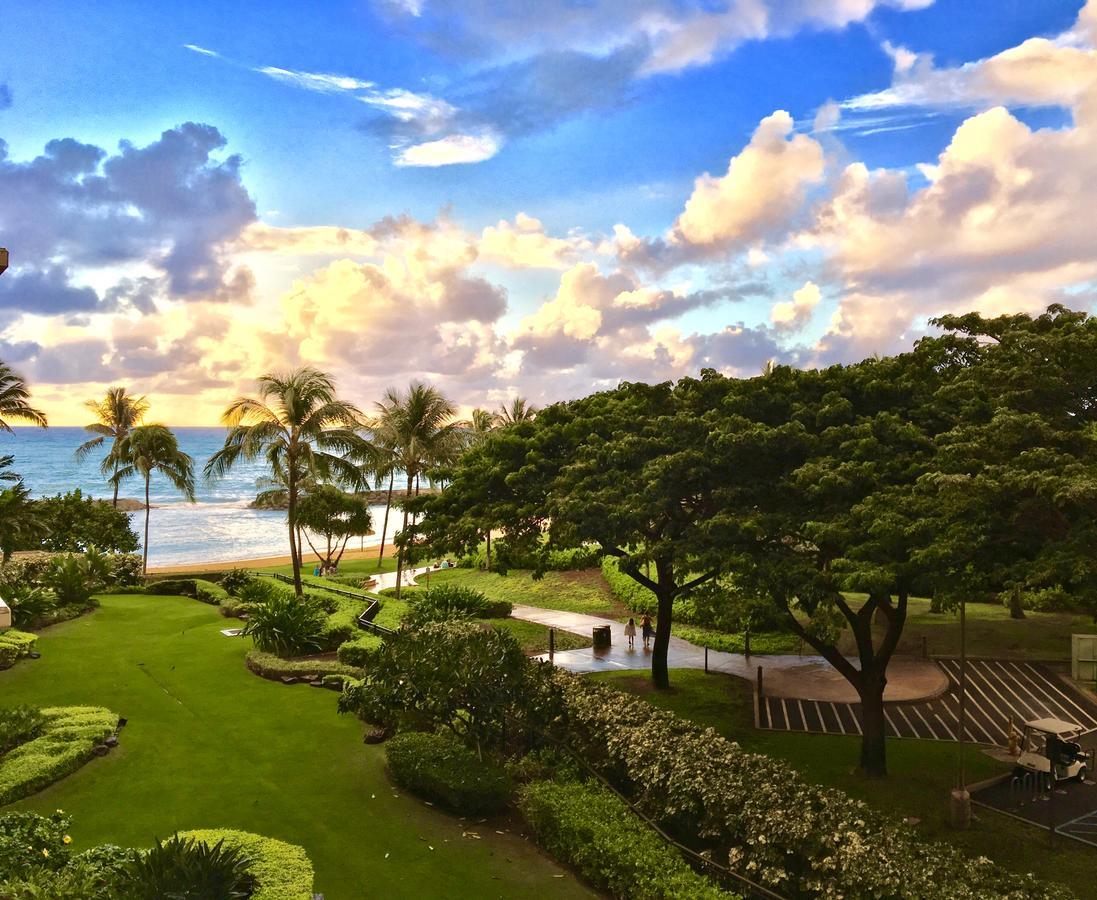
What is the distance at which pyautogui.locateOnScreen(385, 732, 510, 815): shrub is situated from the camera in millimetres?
14695

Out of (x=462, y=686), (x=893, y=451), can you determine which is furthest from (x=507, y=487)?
(x=893, y=451)

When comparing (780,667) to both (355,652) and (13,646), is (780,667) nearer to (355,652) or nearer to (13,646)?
(355,652)

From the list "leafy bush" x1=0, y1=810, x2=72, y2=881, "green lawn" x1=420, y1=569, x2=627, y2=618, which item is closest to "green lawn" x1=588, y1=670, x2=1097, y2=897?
"leafy bush" x1=0, y1=810, x2=72, y2=881

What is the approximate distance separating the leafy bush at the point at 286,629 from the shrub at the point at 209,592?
1100 centimetres

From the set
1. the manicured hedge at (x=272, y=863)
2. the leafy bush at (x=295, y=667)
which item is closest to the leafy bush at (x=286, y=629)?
the leafy bush at (x=295, y=667)

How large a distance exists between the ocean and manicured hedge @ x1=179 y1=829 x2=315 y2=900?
39290mm

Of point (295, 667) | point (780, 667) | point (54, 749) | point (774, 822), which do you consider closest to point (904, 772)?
point (774, 822)

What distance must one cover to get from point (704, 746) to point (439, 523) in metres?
10.5

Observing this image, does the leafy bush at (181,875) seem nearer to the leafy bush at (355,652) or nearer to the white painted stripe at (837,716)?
the leafy bush at (355,652)

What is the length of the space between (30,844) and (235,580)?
2906cm

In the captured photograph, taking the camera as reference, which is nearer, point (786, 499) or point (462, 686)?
point (462, 686)

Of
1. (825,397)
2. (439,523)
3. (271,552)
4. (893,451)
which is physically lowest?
(271,552)

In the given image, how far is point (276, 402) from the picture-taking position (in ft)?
107

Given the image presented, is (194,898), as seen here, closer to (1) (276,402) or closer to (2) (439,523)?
(2) (439,523)
